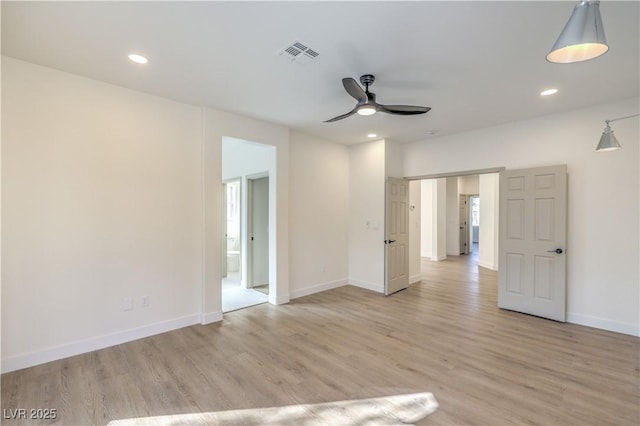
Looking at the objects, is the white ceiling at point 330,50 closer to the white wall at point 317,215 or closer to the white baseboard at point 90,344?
the white wall at point 317,215

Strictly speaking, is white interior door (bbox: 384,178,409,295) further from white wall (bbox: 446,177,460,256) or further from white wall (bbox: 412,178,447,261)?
white wall (bbox: 446,177,460,256)

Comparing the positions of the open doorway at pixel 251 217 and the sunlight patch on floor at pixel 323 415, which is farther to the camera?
the open doorway at pixel 251 217

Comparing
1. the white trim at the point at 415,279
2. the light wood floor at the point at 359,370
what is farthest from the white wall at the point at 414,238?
the light wood floor at the point at 359,370

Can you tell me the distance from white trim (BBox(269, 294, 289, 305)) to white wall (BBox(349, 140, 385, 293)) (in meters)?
1.65

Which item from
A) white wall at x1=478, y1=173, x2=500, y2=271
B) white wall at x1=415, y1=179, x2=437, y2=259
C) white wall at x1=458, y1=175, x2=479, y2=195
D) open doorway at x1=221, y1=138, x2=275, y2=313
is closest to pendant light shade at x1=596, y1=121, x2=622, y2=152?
open doorway at x1=221, y1=138, x2=275, y2=313

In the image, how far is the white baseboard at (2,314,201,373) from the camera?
260cm

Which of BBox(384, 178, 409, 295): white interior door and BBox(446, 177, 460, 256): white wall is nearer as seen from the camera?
BBox(384, 178, 409, 295): white interior door

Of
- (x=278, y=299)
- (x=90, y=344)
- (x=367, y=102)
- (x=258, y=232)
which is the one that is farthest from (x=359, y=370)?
(x=258, y=232)

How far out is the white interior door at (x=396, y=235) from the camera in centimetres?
515

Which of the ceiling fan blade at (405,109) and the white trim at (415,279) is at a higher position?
the ceiling fan blade at (405,109)

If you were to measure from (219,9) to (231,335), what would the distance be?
328 centimetres

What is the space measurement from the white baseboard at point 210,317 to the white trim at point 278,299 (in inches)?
36.0

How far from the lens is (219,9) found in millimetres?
1957

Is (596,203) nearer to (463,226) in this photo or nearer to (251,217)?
(251,217)
